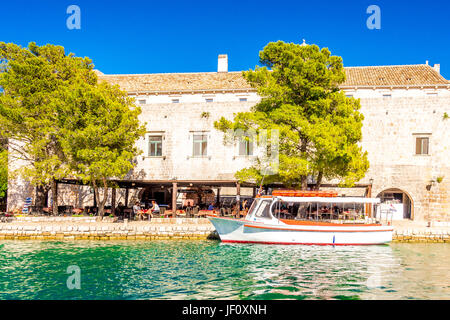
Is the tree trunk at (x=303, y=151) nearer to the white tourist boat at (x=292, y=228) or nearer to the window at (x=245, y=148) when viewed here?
the white tourist boat at (x=292, y=228)

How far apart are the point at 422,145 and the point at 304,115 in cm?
824

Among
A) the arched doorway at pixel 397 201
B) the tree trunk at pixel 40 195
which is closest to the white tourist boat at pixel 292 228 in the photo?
the arched doorway at pixel 397 201

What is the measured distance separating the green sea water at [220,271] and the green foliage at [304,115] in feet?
14.9

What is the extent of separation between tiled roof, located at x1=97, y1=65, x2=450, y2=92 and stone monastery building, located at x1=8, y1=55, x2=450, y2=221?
0.98 meters

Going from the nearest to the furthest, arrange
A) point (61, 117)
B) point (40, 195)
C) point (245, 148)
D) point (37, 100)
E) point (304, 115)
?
point (304, 115) → point (61, 117) → point (37, 100) → point (40, 195) → point (245, 148)

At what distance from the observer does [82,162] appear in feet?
72.8

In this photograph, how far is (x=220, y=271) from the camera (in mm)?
12000

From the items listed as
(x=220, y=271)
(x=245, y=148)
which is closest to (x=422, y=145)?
(x=245, y=148)

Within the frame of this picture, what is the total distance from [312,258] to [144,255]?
19.3 feet

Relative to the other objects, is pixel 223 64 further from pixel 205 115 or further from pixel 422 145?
pixel 422 145

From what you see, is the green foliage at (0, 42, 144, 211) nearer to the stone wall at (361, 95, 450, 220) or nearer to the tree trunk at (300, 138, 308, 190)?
the tree trunk at (300, 138, 308, 190)

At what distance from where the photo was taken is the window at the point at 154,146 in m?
26.2
